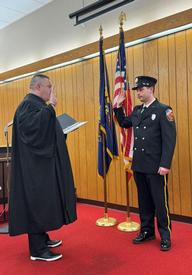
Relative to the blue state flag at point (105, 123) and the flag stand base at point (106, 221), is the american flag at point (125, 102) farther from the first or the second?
the flag stand base at point (106, 221)

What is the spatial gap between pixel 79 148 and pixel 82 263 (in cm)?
262

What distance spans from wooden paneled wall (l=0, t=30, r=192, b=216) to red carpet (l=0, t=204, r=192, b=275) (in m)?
0.73

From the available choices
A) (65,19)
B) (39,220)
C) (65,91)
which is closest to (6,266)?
(39,220)

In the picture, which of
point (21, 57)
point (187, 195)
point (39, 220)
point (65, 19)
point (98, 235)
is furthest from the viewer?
point (21, 57)

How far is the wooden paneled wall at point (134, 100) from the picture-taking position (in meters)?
3.80

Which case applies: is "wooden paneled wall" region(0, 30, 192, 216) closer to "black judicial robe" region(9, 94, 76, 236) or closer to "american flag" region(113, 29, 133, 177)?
"american flag" region(113, 29, 133, 177)

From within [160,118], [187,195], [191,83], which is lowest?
[187,195]

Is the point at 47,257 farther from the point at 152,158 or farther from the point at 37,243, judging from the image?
the point at 152,158

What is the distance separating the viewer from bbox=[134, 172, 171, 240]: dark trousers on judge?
3.05m

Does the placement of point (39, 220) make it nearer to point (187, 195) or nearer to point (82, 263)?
point (82, 263)

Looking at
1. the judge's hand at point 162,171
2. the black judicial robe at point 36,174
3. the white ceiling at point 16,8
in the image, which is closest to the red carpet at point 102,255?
the black judicial robe at point 36,174


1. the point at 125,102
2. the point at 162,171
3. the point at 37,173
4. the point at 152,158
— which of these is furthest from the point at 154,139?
the point at 37,173

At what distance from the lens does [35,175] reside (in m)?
2.76

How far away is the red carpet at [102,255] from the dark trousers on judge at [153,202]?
176mm
